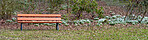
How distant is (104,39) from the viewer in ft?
21.2

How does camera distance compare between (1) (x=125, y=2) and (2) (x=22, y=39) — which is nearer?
(2) (x=22, y=39)

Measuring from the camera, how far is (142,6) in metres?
11.6

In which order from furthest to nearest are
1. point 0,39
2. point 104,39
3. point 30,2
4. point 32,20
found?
point 30,2
point 32,20
point 104,39
point 0,39

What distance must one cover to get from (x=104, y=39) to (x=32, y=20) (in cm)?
330

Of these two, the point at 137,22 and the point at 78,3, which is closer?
the point at 137,22

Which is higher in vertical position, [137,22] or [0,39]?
[0,39]

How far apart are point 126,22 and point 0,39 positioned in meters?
7.02

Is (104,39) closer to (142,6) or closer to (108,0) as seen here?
(142,6)

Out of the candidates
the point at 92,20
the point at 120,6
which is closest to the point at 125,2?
the point at 120,6

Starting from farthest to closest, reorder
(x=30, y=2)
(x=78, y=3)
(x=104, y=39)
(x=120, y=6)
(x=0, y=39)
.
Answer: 1. (x=120, y=6)
2. (x=78, y=3)
3. (x=30, y=2)
4. (x=104, y=39)
5. (x=0, y=39)

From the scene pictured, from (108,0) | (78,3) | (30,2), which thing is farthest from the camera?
(108,0)

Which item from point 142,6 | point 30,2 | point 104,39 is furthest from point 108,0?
point 104,39

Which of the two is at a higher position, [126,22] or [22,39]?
[22,39]

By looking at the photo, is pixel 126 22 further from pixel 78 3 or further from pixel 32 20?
pixel 32 20
